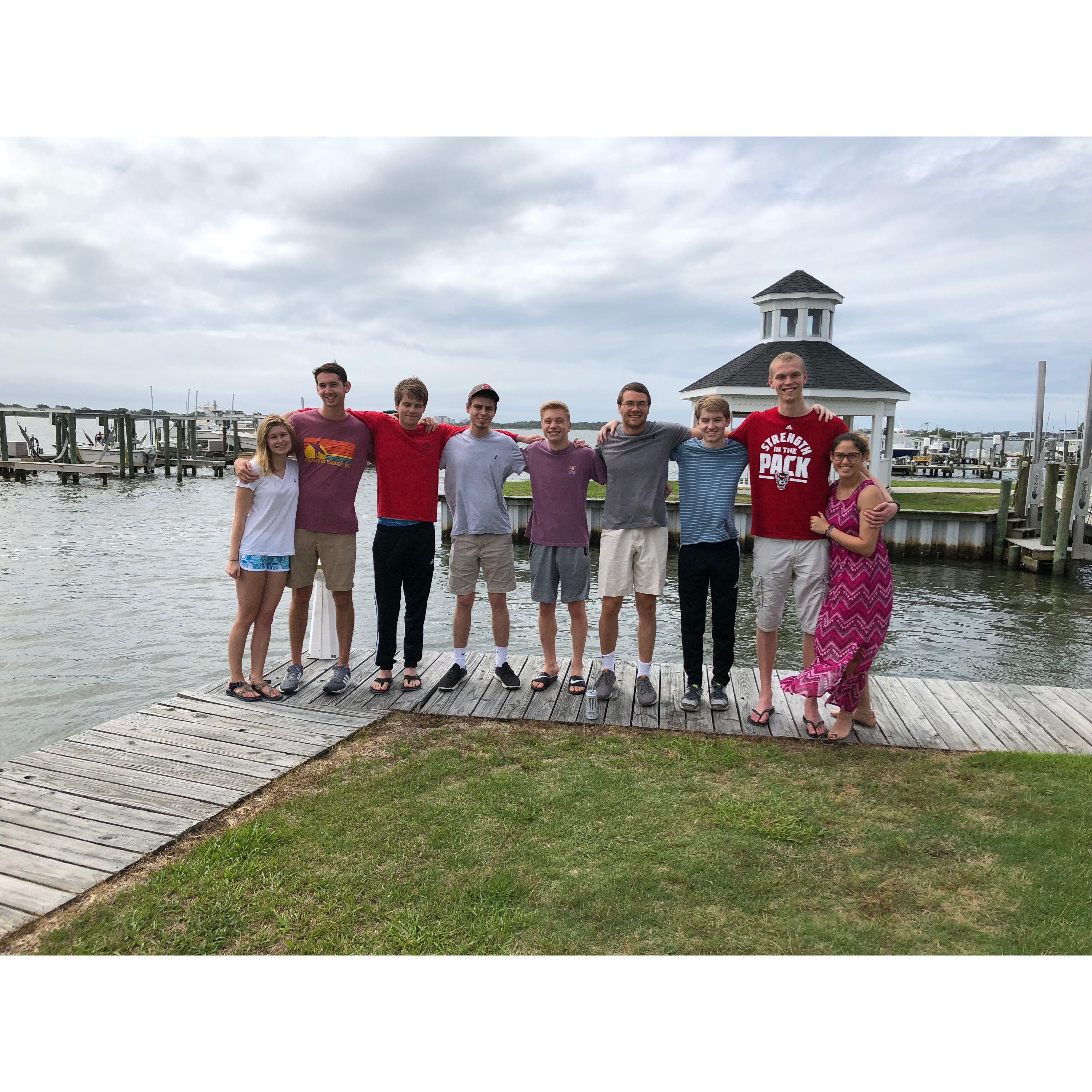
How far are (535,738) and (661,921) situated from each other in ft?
6.87

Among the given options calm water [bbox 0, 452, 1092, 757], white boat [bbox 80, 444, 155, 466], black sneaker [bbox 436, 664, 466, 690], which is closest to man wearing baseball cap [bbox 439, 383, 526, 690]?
black sneaker [bbox 436, 664, 466, 690]

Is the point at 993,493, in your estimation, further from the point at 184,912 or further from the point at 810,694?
the point at 184,912

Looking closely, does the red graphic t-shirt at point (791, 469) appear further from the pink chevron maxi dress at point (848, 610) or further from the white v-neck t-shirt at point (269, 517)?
the white v-neck t-shirt at point (269, 517)

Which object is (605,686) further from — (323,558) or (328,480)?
(328,480)

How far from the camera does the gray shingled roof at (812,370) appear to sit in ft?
80.6

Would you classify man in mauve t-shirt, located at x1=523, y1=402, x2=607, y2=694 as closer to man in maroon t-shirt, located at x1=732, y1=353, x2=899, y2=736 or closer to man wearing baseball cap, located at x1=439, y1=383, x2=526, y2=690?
man wearing baseball cap, located at x1=439, y1=383, x2=526, y2=690

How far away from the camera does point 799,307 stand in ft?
85.8

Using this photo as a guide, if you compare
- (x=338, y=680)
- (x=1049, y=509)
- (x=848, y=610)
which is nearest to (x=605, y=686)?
(x=848, y=610)

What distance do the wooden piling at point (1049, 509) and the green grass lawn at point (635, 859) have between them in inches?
698

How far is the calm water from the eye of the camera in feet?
33.0

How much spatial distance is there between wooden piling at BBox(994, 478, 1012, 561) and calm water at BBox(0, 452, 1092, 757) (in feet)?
4.20

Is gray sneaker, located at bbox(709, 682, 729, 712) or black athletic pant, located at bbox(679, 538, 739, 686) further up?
black athletic pant, located at bbox(679, 538, 739, 686)

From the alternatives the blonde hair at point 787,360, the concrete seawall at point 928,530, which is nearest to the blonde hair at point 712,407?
the blonde hair at point 787,360

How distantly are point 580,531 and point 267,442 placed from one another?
229 cm
